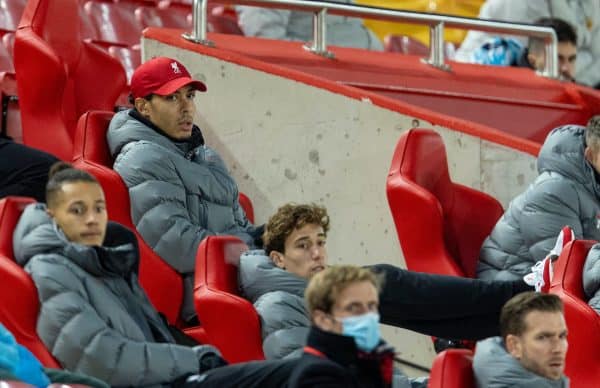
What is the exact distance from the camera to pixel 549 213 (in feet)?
22.2

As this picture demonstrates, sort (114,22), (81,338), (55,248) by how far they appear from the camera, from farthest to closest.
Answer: (114,22), (55,248), (81,338)

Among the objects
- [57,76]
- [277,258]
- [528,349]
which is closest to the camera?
[528,349]

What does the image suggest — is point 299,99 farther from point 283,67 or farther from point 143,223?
point 143,223

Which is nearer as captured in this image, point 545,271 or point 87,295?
point 87,295

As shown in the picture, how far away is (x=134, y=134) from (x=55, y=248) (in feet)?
4.47

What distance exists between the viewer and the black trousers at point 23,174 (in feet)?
20.5

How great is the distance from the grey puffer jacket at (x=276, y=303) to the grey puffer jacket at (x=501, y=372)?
57 centimetres

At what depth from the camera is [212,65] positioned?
7.62m

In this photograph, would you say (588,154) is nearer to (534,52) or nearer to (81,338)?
(81,338)

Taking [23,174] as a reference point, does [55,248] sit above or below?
above

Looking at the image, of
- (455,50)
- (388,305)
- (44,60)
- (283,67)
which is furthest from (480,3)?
(388,305)

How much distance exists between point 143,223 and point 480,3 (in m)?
5.81

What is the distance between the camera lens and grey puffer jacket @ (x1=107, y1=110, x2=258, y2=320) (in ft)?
20.9

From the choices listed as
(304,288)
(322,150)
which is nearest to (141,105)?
(322,150)
